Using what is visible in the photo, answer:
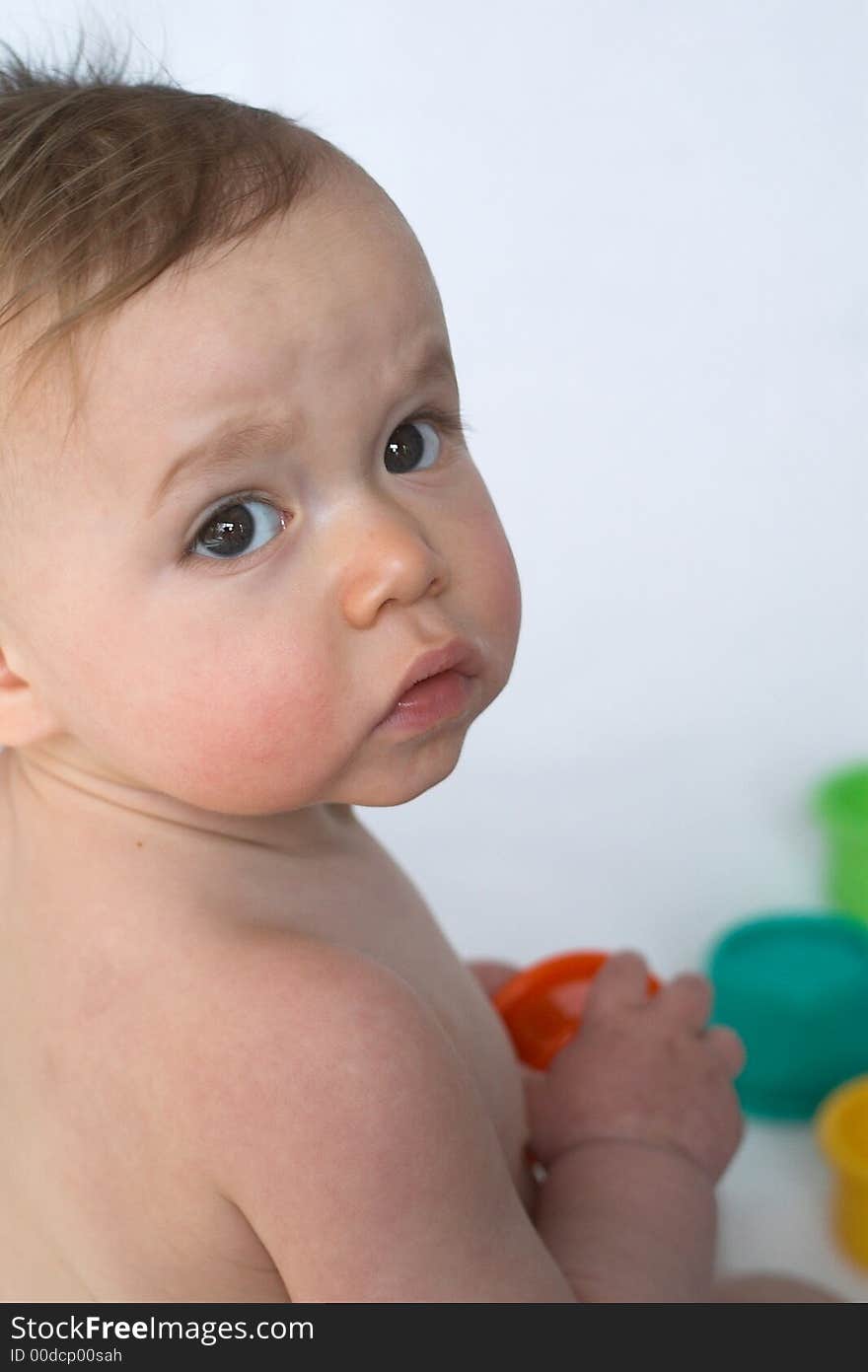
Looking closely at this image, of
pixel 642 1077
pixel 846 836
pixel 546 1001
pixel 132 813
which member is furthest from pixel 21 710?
pixel 846 836

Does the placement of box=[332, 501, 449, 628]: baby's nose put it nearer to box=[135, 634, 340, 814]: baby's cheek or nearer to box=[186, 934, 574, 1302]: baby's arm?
box=[135, 634, 340, 814]: baby's cheek

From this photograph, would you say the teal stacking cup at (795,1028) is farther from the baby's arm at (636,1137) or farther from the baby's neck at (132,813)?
the baby's neck at (132,813)

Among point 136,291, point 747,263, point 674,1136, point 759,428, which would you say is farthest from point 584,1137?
point 747,263

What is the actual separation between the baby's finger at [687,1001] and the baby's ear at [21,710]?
48cm

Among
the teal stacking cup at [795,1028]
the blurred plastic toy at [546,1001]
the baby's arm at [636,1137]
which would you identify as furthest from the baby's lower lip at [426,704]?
the teal stacking cup at [795,1028]

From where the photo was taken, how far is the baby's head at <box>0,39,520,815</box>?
0.85 m

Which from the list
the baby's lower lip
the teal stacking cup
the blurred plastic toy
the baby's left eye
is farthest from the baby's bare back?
the teal stacking cup

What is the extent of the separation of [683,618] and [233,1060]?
3.97 ft

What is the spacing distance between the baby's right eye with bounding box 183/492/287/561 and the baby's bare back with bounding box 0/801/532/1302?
18 cm

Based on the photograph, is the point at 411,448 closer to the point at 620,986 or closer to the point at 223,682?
the point at 223,682

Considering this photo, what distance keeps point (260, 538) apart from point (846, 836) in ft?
2.97

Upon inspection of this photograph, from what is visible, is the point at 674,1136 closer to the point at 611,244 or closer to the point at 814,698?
the point at 814,698

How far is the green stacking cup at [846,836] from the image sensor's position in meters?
1.65

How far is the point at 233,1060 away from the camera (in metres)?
0.89
